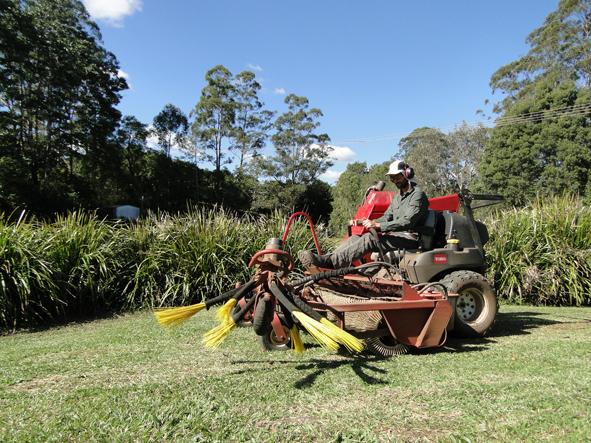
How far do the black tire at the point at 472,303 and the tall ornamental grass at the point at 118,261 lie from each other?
4.28 m

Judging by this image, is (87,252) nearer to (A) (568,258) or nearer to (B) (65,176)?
(A) (568,258)

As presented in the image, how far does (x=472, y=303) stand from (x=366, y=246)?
51.2 inches

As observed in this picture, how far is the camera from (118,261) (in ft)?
25.8

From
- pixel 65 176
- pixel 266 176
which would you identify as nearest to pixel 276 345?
pixel 65 176

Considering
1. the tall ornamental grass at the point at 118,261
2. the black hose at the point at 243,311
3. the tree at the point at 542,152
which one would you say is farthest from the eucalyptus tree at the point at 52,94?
the tree at the point at 542,152

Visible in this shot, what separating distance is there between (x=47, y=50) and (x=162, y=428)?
2513cm

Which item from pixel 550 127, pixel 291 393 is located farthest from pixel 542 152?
pixel 291 393

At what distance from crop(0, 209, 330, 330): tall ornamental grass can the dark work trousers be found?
3.71 m

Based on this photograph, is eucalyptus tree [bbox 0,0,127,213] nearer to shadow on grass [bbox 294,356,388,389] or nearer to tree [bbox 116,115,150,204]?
tree [bbox 116,115,150,204]

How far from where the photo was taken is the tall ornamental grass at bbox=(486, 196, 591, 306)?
834cm

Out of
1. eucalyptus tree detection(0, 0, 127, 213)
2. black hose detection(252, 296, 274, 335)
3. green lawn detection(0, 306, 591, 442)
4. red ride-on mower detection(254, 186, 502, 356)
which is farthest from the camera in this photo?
eucalyptus tree detection(0, 0, 127, 213)

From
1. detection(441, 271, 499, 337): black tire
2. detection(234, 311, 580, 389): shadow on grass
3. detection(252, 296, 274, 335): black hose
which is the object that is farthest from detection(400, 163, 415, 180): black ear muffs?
detection(252, 296, 274, 335): black hose

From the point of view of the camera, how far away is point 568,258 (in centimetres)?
845

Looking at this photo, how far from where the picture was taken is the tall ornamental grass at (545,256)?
27.4ft
